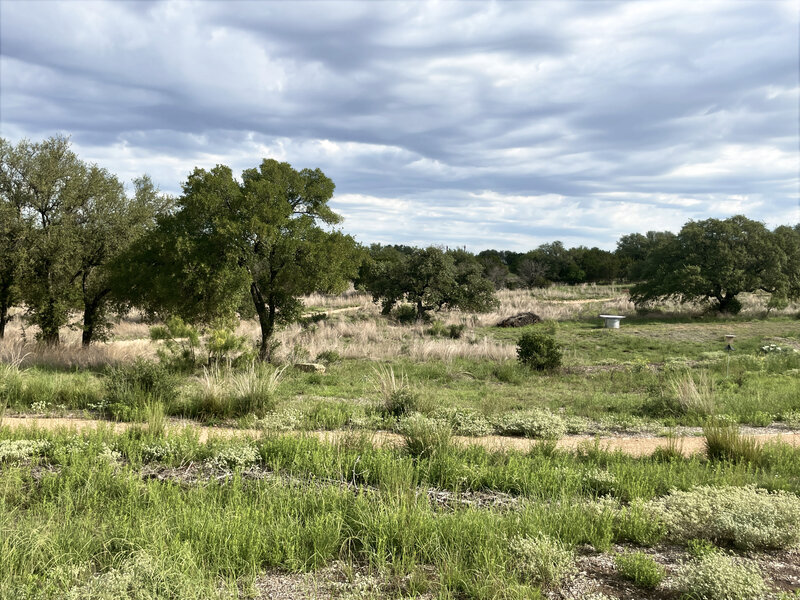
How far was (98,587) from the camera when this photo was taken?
3.41 m

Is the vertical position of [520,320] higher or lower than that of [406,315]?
lower

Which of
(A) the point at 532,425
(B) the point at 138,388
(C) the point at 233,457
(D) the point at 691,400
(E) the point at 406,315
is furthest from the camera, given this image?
(E) the point at 406,315

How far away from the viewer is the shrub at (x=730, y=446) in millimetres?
6793

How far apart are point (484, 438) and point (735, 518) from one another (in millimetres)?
3783

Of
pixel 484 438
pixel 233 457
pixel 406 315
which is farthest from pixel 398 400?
pixel 406 315

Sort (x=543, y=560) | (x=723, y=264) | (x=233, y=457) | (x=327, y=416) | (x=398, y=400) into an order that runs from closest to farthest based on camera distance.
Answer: (x=543, y=560) → (x=233, y=457) → (x=327, y=416) → (x=398, y=400) → (x=723, y=264)

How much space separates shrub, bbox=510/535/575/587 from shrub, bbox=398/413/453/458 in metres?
2.30

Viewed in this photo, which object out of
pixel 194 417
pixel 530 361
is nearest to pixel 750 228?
pixel 530 361

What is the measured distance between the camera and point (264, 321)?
54.9ft

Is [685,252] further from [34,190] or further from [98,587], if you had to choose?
[98,587]

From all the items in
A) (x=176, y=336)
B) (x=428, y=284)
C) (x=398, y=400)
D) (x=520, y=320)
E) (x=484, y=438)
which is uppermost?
(x=428, y=284)

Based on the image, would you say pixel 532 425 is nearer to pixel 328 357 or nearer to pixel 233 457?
pixel 233 457

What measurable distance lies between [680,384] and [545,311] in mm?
23701

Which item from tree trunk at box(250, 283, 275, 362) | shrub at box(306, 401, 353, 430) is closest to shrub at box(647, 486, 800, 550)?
shrub at box(306, 401, 353, 430)
